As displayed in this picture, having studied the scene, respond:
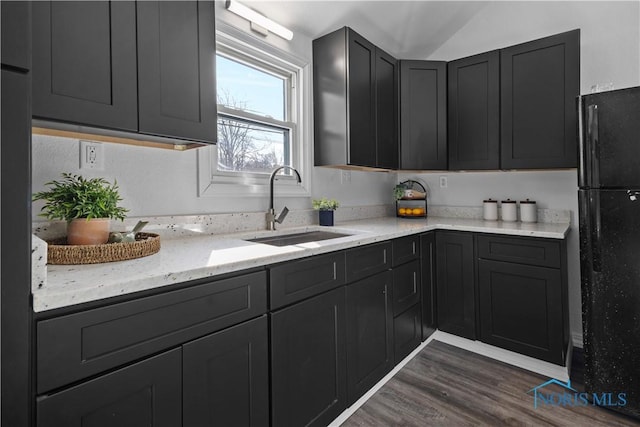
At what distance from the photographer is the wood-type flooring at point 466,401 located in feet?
5.40

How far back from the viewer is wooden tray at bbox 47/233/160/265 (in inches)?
40.2

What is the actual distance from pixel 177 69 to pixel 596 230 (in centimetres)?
218

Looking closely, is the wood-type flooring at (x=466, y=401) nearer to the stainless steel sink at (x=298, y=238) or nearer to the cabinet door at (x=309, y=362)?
the cabinet door at (x=309, y=362)

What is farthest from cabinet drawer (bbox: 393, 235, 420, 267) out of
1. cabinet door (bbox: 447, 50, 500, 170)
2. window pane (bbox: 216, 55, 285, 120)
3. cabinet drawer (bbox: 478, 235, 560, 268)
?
window pane (bbox: 216, 55, 285, 120)

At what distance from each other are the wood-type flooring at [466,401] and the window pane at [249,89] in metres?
1.92

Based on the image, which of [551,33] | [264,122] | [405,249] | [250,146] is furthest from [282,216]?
[551,33]

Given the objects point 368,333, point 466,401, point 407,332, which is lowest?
point 466,401

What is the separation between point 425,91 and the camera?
107 inches

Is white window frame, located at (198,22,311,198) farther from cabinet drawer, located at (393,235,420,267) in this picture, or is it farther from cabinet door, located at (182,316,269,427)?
cabinet door, located at (182,316,269,427)

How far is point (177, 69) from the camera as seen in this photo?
1275 millimetres

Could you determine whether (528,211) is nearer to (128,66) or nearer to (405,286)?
(405,286)

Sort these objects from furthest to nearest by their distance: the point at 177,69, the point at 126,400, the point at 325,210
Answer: the point at 325,210 < the point at 177,69 < the point at 126,400

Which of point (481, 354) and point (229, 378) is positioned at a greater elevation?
point (229, 378)

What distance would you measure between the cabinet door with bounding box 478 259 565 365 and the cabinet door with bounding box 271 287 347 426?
128 cm
